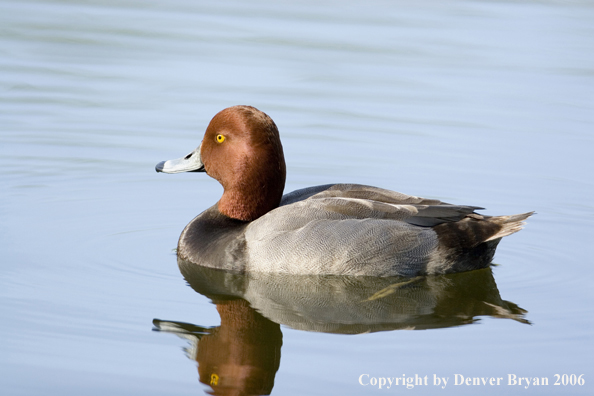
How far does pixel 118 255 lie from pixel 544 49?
31.4ft

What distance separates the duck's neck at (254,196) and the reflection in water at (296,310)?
579 millimetres

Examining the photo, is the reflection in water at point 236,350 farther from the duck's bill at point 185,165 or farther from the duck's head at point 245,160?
the duck's bill at point 185,165

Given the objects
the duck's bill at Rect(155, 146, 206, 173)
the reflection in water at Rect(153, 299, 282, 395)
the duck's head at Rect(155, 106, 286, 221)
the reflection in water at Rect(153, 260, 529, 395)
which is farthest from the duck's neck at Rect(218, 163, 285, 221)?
the reflection in water at Rect(153, 299, 282, 395)

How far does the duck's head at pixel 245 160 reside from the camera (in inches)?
285

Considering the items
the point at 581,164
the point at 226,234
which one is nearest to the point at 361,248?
the point at 226,234

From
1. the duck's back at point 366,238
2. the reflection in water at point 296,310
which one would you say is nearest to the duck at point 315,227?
the duck's back at point 366,238

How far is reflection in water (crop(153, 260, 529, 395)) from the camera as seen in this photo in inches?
214

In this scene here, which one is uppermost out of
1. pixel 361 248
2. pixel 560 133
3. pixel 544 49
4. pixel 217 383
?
pixel 544 49

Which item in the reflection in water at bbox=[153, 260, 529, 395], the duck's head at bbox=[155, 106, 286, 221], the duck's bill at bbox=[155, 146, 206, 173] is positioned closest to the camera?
the reflection in water at bbox=[153, 260, 529, 395]

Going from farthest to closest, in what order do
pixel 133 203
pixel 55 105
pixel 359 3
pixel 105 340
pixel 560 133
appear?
pixel 359 3
pixel 55 105
pixel 560 133
pixel 133 203
pixel 105 340

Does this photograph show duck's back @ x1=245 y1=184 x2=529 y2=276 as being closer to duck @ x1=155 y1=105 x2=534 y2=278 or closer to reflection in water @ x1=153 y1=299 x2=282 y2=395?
duck @ x1=155 y1=105 x2=534 y2=278

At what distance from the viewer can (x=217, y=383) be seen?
5.18m

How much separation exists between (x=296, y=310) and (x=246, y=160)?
1491 mm

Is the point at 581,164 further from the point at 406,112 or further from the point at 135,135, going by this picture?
the point at 135,135
